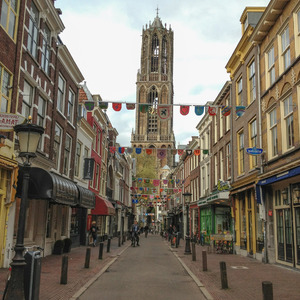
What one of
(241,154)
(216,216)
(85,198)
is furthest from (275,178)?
(216,216)

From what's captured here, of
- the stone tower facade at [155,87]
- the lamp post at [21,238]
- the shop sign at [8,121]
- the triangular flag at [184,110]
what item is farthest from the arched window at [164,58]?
the lamp post at [21,238]

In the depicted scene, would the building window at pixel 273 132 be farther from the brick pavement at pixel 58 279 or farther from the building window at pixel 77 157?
the building window at pixel 77 157

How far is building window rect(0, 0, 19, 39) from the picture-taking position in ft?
40.1

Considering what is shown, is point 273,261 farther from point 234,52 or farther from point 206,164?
point 206,164

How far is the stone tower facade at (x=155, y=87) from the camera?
112 meters

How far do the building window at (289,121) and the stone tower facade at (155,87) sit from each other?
9412cm

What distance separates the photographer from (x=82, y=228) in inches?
1004

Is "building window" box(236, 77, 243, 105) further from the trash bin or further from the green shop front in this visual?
the trash bin

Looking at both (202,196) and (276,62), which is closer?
(276,62)

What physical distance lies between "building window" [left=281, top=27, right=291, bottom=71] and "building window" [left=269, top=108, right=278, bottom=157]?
6.82 ft

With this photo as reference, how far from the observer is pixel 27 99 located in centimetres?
1440

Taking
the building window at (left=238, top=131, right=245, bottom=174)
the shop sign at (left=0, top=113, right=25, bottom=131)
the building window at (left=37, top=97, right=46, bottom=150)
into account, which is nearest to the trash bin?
the shop sign at (left=0, top=113, right=25, bottom=131)

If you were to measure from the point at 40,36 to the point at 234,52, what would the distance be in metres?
10.9

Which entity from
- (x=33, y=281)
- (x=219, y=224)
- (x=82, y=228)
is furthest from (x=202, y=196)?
(x=33, y=281)
